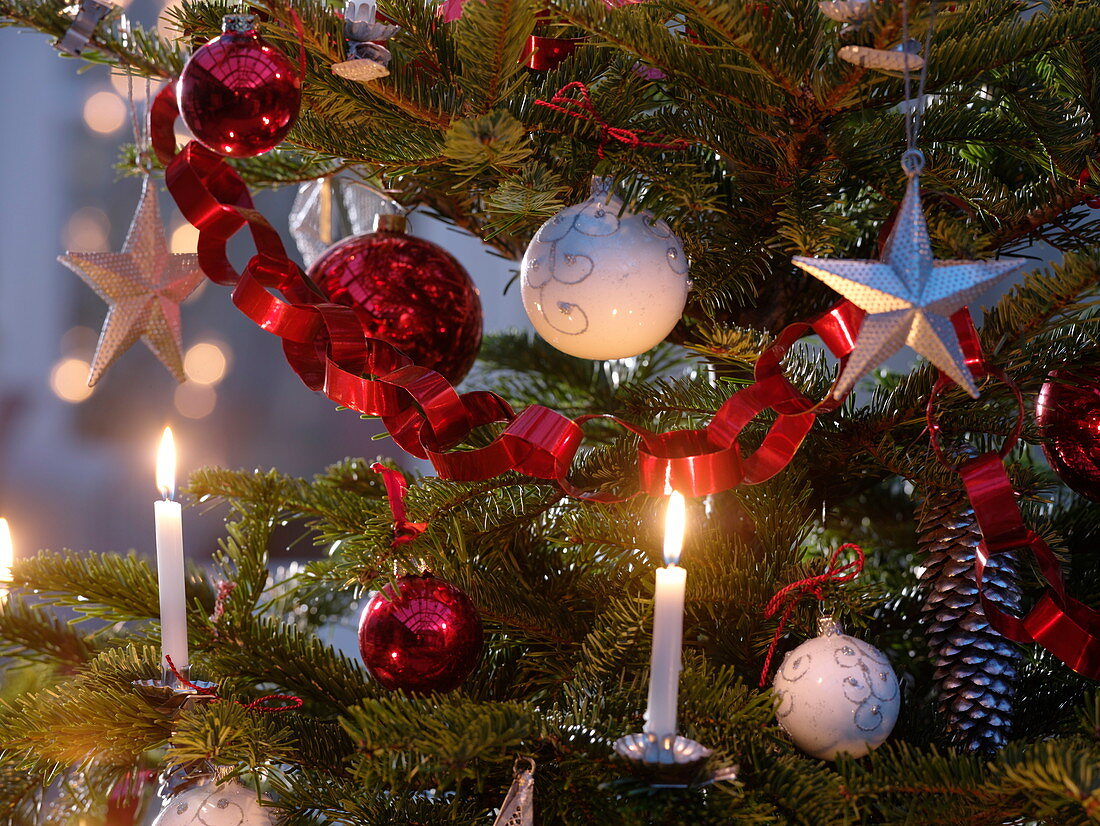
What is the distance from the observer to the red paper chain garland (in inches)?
18.8

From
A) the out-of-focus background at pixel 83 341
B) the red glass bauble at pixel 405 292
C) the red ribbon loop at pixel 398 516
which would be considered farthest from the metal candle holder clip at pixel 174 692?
the out-of-focus background at pixel 83 341

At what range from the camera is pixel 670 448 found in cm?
53

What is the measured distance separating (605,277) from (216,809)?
35 centimetres

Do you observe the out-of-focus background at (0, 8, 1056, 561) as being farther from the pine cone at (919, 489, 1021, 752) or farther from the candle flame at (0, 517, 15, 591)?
the pine cone at (919, 489, 1021, 752)

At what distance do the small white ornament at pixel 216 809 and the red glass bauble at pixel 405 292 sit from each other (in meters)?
0.27

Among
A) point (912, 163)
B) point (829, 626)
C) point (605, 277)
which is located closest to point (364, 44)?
point (605, 277)

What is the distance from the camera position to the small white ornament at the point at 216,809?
0.49 meters

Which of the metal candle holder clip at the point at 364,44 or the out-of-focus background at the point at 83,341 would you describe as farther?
the out-of-focus background at the point at 83,341

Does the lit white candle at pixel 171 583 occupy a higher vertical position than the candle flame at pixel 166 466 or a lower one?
lower

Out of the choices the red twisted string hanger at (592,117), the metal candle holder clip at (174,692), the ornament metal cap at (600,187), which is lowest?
the metal candle holder clip at (174,692)

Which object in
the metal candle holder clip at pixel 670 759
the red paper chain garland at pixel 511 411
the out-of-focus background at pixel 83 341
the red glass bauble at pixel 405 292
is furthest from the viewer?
the out-of-focus background at pixel 83 341

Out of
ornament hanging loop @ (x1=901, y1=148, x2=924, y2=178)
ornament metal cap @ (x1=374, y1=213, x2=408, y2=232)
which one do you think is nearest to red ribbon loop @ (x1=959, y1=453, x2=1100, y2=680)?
ornament hanging loop @ (x1=901, y1=148, x2=924, y2=178)

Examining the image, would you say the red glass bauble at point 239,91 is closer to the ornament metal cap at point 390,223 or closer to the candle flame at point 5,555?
the ornament metal cap at point 390,223

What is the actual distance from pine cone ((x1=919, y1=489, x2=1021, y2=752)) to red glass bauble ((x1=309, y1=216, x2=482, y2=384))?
0.31 metres
